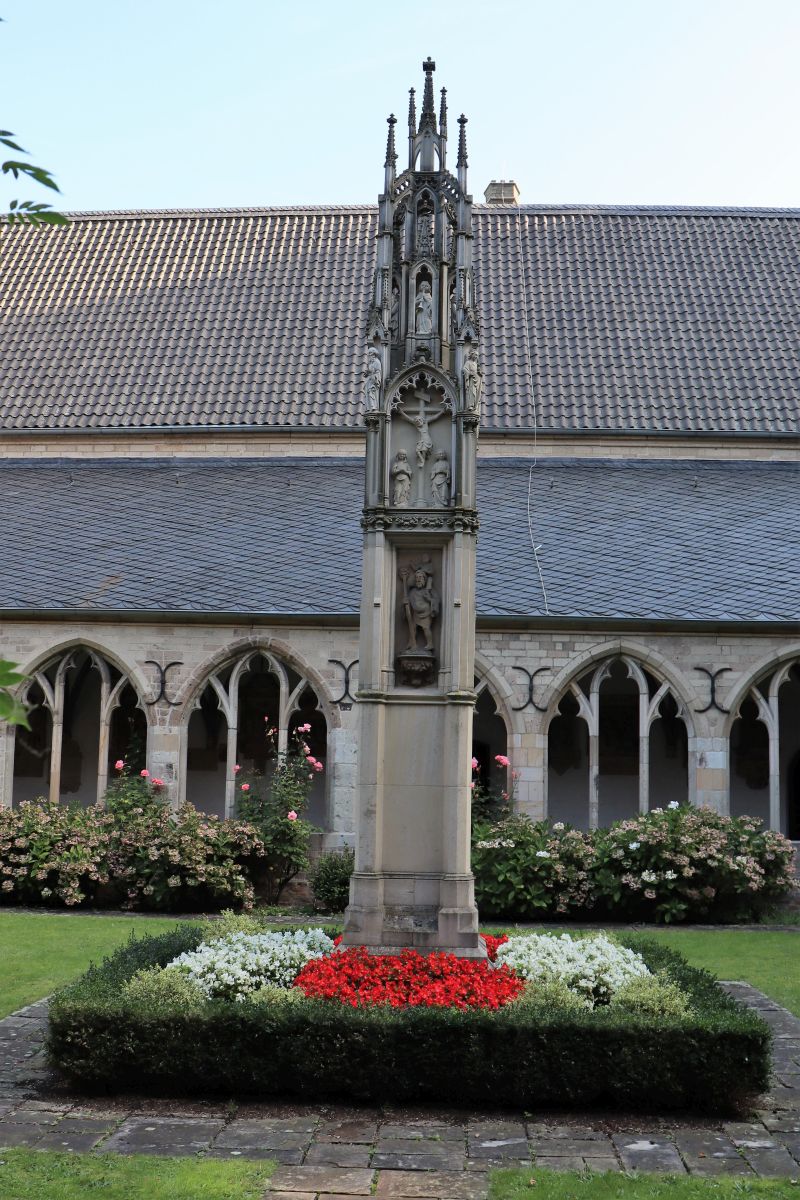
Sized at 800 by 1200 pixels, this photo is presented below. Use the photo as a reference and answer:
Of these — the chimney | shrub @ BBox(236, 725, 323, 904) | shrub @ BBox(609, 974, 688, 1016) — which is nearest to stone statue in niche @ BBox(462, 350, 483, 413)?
shrub @ BBox(609, 974, 688, 1016)

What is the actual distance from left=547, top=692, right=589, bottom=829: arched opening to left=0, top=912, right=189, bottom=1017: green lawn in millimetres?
6863

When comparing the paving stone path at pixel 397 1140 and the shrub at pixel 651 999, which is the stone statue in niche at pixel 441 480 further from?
the paving stone path at pixel 397 1140

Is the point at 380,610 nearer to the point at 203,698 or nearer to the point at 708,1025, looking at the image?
the point at 708,1025

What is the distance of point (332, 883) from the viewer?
53.4 feet

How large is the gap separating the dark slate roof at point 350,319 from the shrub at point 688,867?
8211 mm

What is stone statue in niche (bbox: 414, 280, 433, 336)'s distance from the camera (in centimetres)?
1054

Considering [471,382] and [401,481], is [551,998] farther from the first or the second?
[471,382]

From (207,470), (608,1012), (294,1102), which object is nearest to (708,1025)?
(608,1012)

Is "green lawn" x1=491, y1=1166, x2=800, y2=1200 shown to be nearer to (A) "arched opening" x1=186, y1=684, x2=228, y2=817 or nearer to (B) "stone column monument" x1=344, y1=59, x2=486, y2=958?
(B) "stone column monument" x1=344, y1=59, x2=486, y2=958

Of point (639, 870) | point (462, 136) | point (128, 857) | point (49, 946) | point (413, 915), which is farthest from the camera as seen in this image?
point (128, 857)

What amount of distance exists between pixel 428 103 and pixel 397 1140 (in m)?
7.54

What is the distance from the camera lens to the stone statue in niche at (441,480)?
1027 centimetres

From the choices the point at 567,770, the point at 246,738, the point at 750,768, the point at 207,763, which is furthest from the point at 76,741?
the point at 750,768

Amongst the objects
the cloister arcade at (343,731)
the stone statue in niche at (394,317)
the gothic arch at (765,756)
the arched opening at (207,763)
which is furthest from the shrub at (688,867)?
the stone statue in niche at (394,317)
